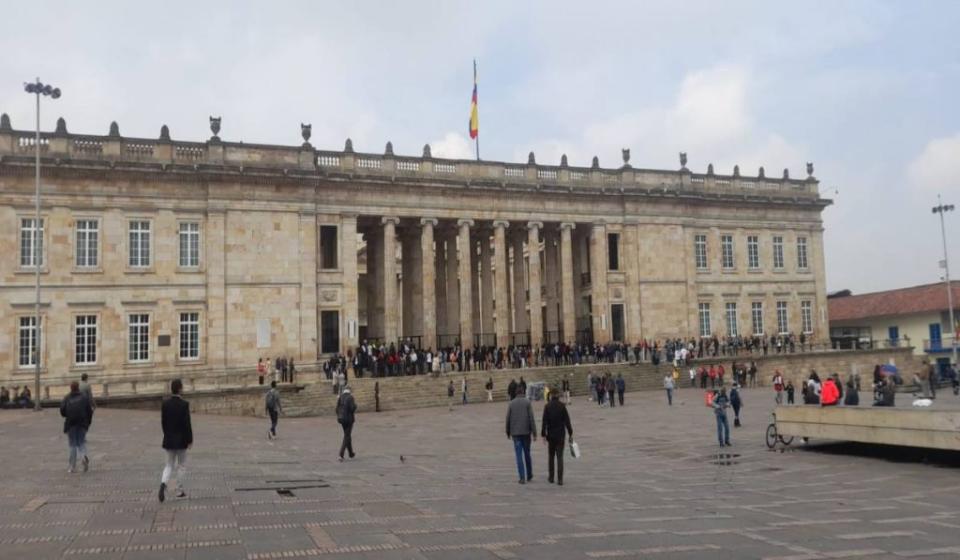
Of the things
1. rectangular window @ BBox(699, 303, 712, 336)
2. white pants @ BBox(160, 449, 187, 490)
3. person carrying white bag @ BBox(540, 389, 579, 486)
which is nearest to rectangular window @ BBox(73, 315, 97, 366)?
white pants @ BBox(160, 449, 187, 490)

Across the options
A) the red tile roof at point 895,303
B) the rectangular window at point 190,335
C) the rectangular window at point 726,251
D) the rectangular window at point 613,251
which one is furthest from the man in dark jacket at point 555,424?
the red tile roof at point 895,303

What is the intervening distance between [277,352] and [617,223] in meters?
20.8

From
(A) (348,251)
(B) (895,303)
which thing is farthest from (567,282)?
(B) (895,303)

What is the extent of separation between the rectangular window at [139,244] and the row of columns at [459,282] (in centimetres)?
1146

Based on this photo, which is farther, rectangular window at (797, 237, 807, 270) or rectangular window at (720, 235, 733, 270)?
rectangular window at (797, 237, 807, 270)

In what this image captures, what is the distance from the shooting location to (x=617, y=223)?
47.2 metres

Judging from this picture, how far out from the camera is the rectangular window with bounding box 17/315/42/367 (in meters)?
34.5

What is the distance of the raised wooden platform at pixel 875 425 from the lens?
14938 mm

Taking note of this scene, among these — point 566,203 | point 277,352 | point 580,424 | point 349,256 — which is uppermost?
point 566,203

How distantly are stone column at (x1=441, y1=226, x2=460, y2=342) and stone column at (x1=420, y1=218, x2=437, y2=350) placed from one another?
11.2 ft

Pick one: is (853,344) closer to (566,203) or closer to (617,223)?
(617,223)

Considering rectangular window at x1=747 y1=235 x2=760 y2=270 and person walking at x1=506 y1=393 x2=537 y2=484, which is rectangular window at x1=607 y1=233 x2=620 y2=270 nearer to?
rectangular window at x1=747 y1=235 x2=760 y2=270

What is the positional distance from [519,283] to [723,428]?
29.0 metres

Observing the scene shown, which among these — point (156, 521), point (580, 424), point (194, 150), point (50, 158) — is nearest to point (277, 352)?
point (194, 150)
